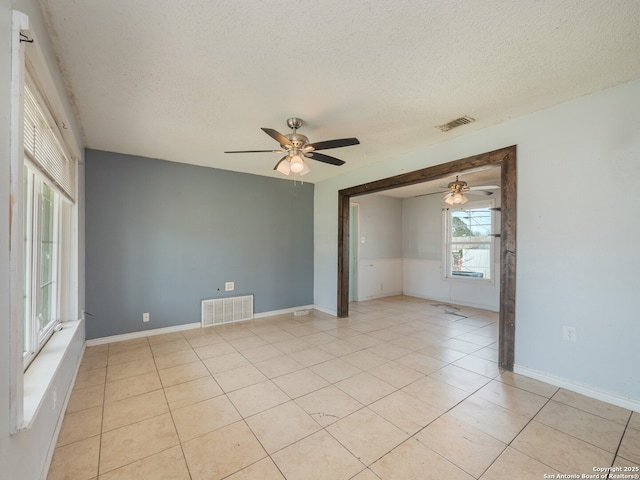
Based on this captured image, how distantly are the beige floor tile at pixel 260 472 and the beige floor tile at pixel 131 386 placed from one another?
1352mm

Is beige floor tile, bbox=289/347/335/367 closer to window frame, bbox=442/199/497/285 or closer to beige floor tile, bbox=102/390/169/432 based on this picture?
beige floor tile, bbox=102/390/169/432

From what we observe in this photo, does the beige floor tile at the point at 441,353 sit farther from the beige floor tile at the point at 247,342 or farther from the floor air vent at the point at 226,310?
the floor air vent at the point at 226,310

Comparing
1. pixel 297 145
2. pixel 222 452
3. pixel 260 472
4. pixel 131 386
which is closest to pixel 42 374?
pixel 131 386

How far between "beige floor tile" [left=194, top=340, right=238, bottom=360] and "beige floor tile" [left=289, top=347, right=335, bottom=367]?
0.76 m

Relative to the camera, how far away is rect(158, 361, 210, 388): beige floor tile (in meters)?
2.58

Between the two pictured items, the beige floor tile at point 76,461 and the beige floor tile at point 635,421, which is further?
the beige floor tile at point 635,421

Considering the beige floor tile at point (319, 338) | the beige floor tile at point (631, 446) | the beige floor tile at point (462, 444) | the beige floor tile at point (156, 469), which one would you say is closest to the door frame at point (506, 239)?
the beige floor tile at point (631, 446)

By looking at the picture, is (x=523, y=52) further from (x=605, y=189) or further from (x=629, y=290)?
(x=629, y=290)

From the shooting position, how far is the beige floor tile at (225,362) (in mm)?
2832

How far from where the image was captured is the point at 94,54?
181 centimetres

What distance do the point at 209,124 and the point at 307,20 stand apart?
1.66 metres

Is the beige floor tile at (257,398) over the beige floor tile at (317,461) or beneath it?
beneath

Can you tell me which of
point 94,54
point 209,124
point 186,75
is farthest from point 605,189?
point 94,54

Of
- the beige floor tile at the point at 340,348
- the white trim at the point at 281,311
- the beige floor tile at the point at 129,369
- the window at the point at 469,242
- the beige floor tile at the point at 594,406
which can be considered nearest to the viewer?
the beige floor tile at the point at 594,406
